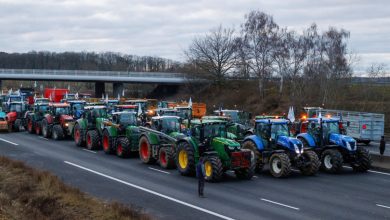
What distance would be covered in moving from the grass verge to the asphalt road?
4.38 feet

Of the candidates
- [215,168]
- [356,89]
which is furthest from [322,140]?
[356,89]

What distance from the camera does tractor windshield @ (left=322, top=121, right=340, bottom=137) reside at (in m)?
23.1

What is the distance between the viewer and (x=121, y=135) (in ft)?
87.2

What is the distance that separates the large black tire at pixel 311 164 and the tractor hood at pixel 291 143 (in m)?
0.51

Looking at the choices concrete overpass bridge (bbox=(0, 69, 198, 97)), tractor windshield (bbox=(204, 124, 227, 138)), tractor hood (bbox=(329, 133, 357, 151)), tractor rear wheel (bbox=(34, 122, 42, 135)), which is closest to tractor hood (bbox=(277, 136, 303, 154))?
tractor hood (bbox=(329, 133, 357, 151))

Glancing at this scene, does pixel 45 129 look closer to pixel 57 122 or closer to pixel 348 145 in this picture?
pixel 57 122

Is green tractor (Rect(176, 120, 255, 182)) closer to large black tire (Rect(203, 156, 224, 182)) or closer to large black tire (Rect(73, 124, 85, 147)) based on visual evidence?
large black tire (Rect(203, 156, 224, 182))

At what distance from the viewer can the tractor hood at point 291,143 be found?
21000 millimetres

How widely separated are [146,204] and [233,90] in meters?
50.7

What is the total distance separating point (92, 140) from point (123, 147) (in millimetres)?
3645

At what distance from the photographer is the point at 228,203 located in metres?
16.4

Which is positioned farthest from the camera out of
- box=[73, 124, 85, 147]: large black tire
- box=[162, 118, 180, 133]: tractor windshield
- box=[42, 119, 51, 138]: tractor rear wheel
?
box=[42, 119, 51, 138]: tractor rear wheel

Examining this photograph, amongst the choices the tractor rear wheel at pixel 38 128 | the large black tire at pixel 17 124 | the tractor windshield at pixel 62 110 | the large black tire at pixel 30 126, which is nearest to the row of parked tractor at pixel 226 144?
the tractor windshield at pixel 62 110

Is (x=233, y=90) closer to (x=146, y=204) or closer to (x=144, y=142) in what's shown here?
(x=144, y=142)
